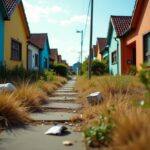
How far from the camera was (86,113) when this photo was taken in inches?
302

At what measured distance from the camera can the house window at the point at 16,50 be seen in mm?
20812

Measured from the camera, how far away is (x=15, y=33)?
69.5 feet

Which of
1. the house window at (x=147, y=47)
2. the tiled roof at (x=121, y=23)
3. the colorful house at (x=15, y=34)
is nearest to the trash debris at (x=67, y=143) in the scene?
the house window at (x=147, y=47)

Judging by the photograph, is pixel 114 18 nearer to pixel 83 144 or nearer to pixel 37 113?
pixel 37 113

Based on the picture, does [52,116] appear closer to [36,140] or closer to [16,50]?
[36,140]

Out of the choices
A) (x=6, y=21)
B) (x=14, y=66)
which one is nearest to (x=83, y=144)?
(x=6, y=21)

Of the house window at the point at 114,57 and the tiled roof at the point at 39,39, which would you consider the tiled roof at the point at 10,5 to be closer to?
the house window at the point at 114,57

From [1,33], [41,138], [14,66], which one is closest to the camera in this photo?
[41,138]

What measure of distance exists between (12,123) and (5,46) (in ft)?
39.3

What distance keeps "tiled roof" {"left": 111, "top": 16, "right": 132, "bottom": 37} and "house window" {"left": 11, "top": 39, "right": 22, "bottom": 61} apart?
272 inches

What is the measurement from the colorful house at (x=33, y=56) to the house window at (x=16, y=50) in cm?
484

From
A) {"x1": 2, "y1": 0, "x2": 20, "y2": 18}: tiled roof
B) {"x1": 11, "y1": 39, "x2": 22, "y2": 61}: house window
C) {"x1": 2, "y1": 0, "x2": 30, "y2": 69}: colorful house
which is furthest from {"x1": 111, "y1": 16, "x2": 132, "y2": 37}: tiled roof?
{"x1": 2, "y1": 0, "x2": 20, "y2": 18}: tiled roof

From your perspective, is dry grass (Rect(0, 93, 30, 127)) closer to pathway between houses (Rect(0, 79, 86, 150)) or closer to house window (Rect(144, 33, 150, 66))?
pathway between houses (Rect(0, 79, 86, 150))

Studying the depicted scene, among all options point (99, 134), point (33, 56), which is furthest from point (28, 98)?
point (33, 56)
